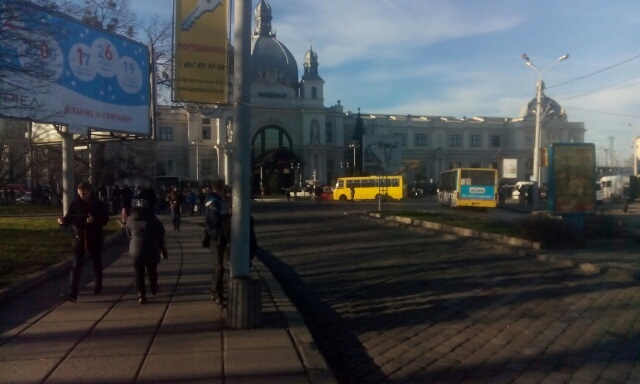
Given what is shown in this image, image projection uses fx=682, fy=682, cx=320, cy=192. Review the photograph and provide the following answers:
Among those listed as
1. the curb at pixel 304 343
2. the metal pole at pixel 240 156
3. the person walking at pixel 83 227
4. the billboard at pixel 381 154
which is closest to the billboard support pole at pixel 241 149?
the metal pole at pixel 240 156

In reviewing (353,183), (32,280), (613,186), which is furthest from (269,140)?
(32,280)

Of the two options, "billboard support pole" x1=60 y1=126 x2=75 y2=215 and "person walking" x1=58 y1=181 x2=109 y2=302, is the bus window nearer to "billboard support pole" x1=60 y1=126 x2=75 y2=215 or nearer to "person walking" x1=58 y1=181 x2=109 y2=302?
"billboard support pole" x1=60 y1=126 x2=75 y2=215

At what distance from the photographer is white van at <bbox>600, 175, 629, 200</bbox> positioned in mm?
59875

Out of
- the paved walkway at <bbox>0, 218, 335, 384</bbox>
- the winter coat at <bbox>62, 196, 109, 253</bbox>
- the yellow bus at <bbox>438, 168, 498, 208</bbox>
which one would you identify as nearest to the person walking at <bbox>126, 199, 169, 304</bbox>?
the paved walkway at <bbox>0, 218, 335, 384</bbox>

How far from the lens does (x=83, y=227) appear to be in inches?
406

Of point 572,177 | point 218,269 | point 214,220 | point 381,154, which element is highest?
point 381,154

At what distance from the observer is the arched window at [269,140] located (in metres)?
87.2

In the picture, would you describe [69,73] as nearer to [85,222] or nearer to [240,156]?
[85,222]

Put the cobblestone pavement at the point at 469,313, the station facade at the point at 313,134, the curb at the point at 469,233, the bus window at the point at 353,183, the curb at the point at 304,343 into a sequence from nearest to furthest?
the curb at the point at 304,343, the cobblestone pavement at the point at 469,313, the curb at the point at 469,233, the bus window at the point at 353,183, the station facade at the point at 313,134

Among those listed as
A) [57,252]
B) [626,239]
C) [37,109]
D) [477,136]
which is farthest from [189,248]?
[477,136]

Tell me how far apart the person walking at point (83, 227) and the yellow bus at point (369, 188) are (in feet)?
169

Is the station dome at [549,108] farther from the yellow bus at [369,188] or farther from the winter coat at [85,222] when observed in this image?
the winter coat at [85,222]

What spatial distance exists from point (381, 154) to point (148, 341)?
28074 millimetres

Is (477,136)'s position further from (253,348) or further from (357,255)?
(253,348)
